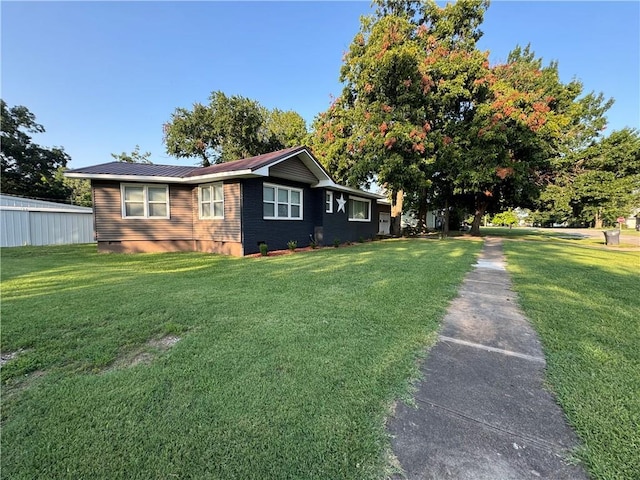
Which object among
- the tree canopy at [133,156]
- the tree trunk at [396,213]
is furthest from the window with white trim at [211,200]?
the tree canopy at [133,156]

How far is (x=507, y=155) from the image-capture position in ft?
52.3

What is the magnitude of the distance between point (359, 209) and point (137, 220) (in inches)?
445

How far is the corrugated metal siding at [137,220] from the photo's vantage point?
1044cm

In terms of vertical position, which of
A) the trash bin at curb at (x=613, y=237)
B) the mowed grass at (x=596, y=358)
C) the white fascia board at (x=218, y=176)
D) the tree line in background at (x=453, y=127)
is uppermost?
the tree line in background at (x=453, y=127)

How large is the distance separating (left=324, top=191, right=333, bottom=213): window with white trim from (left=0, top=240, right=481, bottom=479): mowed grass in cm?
843

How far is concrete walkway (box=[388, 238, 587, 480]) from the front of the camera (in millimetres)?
1530

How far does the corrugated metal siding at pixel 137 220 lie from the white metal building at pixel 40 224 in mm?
6768

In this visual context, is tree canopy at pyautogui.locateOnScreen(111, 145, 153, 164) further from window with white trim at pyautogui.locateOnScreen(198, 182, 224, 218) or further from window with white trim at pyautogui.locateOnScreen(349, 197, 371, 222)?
window with white trim at pyautogui.locateOnScreen(349, 197, 371, 222)

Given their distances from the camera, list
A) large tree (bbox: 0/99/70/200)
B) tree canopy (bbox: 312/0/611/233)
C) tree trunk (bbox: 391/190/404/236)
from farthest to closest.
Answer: large tree (bbox: 0/99/70/200) < tree trunk (bbox: 391/190/404/236) < tree canopy (bbox: 312/0/611/233)

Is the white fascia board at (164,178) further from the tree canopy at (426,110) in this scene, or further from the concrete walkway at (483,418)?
the tree canopy at (426,110)

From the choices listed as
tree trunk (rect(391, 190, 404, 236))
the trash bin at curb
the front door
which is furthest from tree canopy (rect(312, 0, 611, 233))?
the front door

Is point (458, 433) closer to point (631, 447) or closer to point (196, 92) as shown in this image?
point (631, 447)

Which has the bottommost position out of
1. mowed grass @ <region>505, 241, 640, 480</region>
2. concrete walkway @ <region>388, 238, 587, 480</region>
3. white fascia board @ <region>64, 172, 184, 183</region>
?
concrete walkway @ <region>388, 238, 587, 480</region>

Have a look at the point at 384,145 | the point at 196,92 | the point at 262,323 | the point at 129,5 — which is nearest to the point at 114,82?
the point at 129,5
